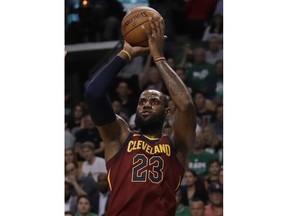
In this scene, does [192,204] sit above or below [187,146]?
below

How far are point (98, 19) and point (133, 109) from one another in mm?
2563

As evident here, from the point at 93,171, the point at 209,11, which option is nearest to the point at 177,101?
the point at 93,171

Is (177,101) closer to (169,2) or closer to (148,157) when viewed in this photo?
(148,157)

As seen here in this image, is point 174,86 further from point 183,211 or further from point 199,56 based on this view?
point 199,56

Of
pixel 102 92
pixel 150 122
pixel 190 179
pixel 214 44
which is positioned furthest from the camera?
pixel 214 44

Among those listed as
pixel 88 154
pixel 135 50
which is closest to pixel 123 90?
pixel 88 154

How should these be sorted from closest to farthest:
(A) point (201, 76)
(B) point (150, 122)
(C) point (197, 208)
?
(B) point (150, 122) < (C) point (197, 208) < (A) point (201, 76)

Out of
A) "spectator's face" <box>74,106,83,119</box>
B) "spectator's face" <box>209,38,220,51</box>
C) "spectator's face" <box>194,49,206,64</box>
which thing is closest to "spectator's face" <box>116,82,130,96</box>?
"spectator's face" <box>74,106,83,119</box>

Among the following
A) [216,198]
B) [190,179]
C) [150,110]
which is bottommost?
[216,198]

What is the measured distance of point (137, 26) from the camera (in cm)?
554

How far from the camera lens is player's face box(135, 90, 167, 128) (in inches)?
218

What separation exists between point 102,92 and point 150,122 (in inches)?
17.9

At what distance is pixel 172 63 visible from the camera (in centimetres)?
1075

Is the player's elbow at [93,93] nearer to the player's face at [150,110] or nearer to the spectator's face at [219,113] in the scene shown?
the player's face at [150,110]
